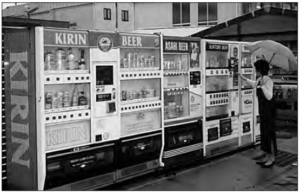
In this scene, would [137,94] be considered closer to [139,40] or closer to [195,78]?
[139,40]

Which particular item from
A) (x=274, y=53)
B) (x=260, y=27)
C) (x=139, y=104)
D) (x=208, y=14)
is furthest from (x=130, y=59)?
(x=208, y=14)

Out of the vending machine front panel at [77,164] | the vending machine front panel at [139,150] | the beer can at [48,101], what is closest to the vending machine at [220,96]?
the vending machine front panel at [139,150]

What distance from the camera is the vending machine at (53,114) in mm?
4703

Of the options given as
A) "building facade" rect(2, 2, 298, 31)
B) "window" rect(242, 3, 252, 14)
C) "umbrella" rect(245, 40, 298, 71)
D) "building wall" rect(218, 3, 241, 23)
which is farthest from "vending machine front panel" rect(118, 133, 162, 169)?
"building wall" rect(218, 3, 241, 23)

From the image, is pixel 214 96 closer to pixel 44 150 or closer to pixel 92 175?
pixel 92 175

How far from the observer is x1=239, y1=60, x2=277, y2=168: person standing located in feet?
21.8

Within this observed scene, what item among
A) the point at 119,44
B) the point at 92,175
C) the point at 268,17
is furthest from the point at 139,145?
the point at 268,17

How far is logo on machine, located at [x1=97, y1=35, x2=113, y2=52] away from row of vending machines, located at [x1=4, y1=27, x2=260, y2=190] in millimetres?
13

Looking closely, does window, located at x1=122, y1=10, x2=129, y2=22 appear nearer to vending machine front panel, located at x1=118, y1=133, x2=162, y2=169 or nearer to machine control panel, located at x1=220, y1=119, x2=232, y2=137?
machine control panel, located at x1=220, y1=119, x2=232, y2=137

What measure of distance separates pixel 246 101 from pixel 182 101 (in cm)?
184

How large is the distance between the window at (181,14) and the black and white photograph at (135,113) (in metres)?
13.6

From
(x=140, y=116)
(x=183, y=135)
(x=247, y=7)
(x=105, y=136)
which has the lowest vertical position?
(x=183, y=135)

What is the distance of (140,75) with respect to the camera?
18.9 ft

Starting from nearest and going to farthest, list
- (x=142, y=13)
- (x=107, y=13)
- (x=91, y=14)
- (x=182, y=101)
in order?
(x=182, y=101) < (x=142, y=13) < (x=91, y=14) < (x=107, y=13)
